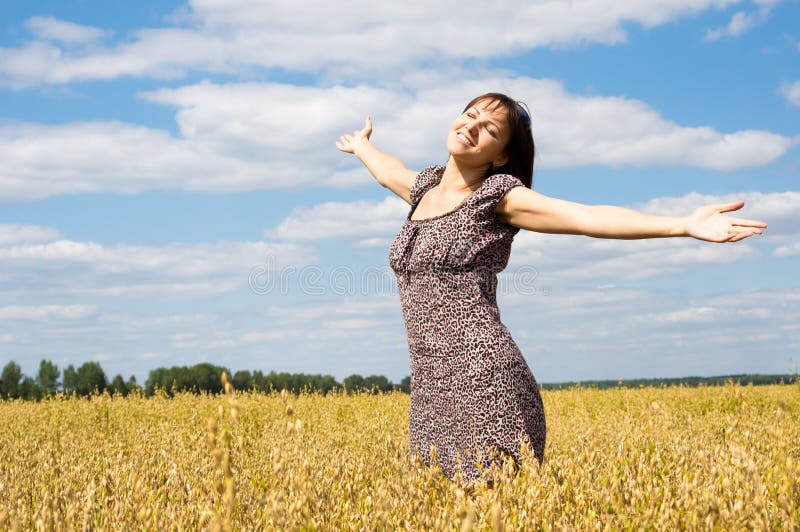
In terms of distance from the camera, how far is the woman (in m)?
3.32

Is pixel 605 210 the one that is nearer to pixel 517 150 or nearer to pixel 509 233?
pixel 509 233

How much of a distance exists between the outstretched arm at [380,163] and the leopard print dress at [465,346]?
885 mm

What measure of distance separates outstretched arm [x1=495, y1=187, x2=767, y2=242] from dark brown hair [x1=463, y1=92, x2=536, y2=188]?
425 mm

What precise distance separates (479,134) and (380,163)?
124cm

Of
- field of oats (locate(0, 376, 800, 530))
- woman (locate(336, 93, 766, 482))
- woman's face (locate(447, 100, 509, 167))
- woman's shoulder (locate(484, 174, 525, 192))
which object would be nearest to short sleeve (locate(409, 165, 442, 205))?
woman (locate(336, 93, 766, 482))

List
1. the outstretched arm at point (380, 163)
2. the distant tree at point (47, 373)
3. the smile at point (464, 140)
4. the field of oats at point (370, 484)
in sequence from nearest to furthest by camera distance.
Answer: the field of oats at point (370, 484) → the smile at point (464, 140) → the outstretched arm at point (380, 163) → the distant tree at point (47, 373)

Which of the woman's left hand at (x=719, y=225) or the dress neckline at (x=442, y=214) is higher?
the dress neckline at (x=442, y=214)

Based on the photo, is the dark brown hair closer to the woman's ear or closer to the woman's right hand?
the woman's ear

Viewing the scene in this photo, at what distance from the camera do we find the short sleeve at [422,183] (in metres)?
4.25

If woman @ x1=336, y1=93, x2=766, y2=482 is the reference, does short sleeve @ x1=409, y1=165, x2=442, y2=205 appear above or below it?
above

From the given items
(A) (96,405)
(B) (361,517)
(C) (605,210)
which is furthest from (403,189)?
(A) (96,405)

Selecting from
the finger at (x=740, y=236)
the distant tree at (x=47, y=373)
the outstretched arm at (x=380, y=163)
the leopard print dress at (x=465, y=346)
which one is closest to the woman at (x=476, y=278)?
the leopard print dress at (x=465, y=346)

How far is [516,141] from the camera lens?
3895 mm

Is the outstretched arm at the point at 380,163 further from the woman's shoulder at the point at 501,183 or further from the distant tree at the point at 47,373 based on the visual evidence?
the distant tree at the point at 47,373
